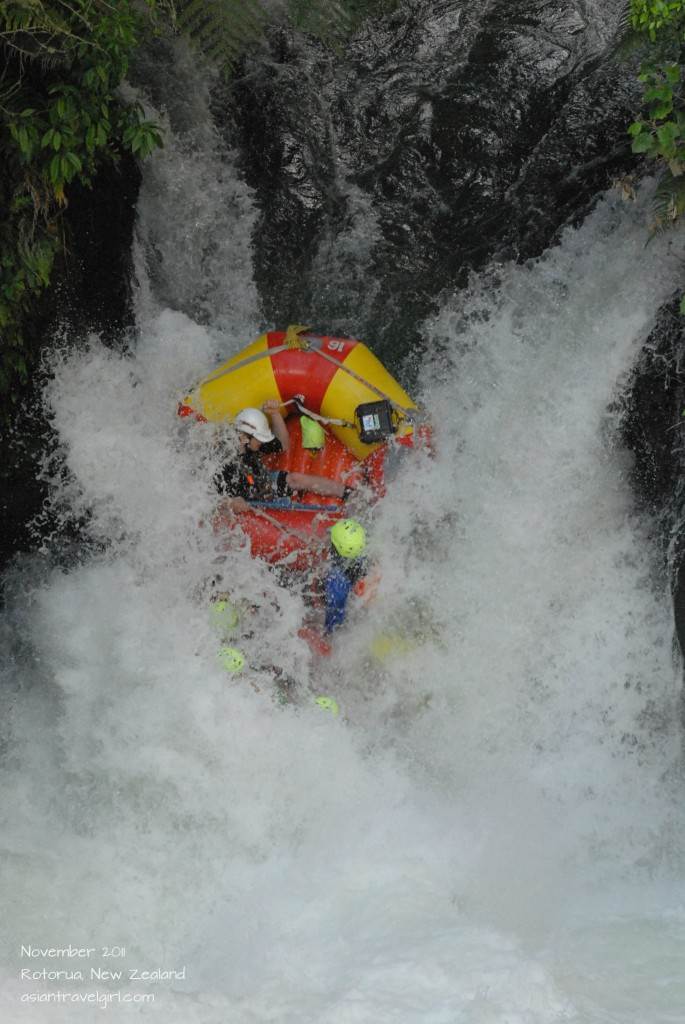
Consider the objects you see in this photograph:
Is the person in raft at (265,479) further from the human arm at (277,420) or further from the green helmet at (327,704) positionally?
the green helmet at (327,704)

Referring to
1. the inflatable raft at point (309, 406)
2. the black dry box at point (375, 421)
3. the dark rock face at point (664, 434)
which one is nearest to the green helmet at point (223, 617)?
the inflatable raft at point (309, 406)

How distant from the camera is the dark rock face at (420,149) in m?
5.73

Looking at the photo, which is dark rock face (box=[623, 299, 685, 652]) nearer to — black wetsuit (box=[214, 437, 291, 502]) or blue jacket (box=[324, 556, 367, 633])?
blue jacket (box=[324, 556, 367, 633])

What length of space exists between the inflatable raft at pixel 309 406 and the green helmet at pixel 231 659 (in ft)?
2.07

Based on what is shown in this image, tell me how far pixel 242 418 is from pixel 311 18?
230cm

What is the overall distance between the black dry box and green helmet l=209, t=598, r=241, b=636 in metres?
1.27

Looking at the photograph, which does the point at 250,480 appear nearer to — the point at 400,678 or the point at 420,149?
the point at 400,678

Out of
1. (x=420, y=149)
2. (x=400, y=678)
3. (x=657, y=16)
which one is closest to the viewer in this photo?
(x=657, y=16)

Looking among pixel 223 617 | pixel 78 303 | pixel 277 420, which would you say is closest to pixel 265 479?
pixel 277 420

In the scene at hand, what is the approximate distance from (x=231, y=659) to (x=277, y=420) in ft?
4.79

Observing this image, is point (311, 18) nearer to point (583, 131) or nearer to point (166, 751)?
point (583, 131)

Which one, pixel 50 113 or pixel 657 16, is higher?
pixel 657 16

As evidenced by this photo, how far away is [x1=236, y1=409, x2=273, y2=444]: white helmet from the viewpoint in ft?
18.5

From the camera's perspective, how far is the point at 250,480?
5.85 m
